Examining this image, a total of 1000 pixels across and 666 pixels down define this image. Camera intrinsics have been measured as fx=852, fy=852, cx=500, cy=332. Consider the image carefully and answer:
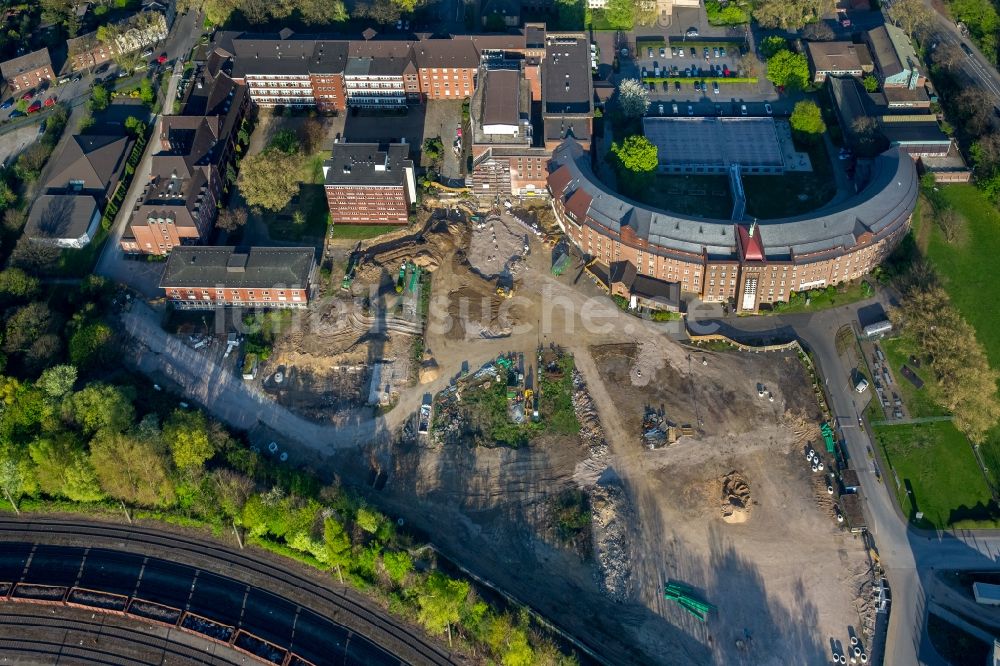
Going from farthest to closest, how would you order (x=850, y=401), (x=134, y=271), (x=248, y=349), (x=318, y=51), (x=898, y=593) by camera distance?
(x=318, y=51) → (x=134, y=271) → (x=248, y=349) → (x=850, y=401) → (x=898, y=593)

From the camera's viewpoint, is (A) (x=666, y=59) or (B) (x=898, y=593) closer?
(B) (x=898, y=593)

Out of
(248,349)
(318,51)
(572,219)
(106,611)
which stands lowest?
(106,611)

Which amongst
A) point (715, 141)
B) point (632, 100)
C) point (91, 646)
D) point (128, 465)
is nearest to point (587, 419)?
point (715, 141)

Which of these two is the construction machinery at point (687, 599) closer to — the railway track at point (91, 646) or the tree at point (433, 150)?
the railway track at point (91, 646)

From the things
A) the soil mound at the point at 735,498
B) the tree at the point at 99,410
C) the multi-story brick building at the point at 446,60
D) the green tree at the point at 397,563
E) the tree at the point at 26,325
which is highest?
the multi-story brick building at the point at 446,60

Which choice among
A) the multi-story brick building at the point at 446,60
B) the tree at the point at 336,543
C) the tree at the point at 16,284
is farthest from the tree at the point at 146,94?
the tree at the point at 336,543

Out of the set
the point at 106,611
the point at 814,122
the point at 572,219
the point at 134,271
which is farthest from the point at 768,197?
the point at 106,611

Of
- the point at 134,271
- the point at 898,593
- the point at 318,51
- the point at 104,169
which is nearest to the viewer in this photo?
the point at 898,593

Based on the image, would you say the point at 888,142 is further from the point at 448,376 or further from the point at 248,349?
the point at 248,349
